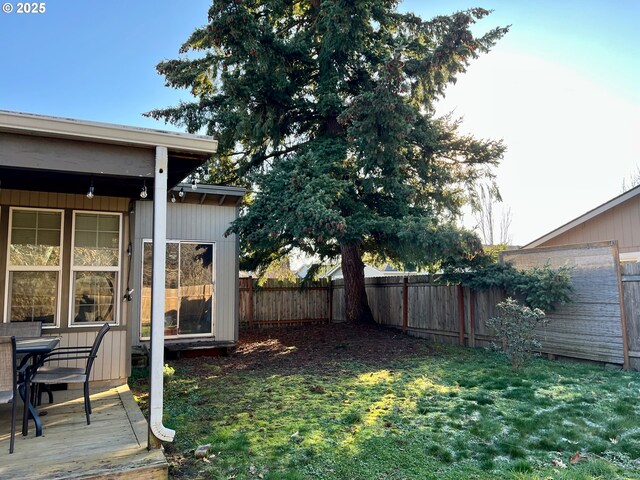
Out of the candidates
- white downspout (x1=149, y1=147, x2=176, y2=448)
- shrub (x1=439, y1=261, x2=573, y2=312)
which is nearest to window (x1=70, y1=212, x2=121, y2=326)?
white downspout (x1=149, y1=147, x2=176, y2=448)

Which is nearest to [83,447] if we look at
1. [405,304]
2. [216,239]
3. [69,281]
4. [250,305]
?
[69,281]

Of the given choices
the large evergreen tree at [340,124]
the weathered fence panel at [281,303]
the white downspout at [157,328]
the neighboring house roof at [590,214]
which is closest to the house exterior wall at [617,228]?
the neighboring house roof at [590,214]

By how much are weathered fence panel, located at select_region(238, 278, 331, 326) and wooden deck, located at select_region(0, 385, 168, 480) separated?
7589 mm

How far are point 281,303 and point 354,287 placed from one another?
2759 millimetres

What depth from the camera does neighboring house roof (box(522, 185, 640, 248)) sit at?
9.36 meters

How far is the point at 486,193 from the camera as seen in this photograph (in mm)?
10133

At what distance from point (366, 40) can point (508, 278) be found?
5958 millimetres

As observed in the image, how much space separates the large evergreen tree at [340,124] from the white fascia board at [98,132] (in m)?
3.85

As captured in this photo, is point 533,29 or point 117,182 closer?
point 117,182

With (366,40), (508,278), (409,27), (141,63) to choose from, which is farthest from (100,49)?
(508,278)

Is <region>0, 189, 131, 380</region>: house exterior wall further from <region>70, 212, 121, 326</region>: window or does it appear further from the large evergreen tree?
the large evergreen tree

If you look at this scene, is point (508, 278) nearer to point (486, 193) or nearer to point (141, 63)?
point (486, 193)

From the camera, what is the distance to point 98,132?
3.35 m

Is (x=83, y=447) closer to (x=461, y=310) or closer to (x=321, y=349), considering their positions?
(x=321, y=349)
